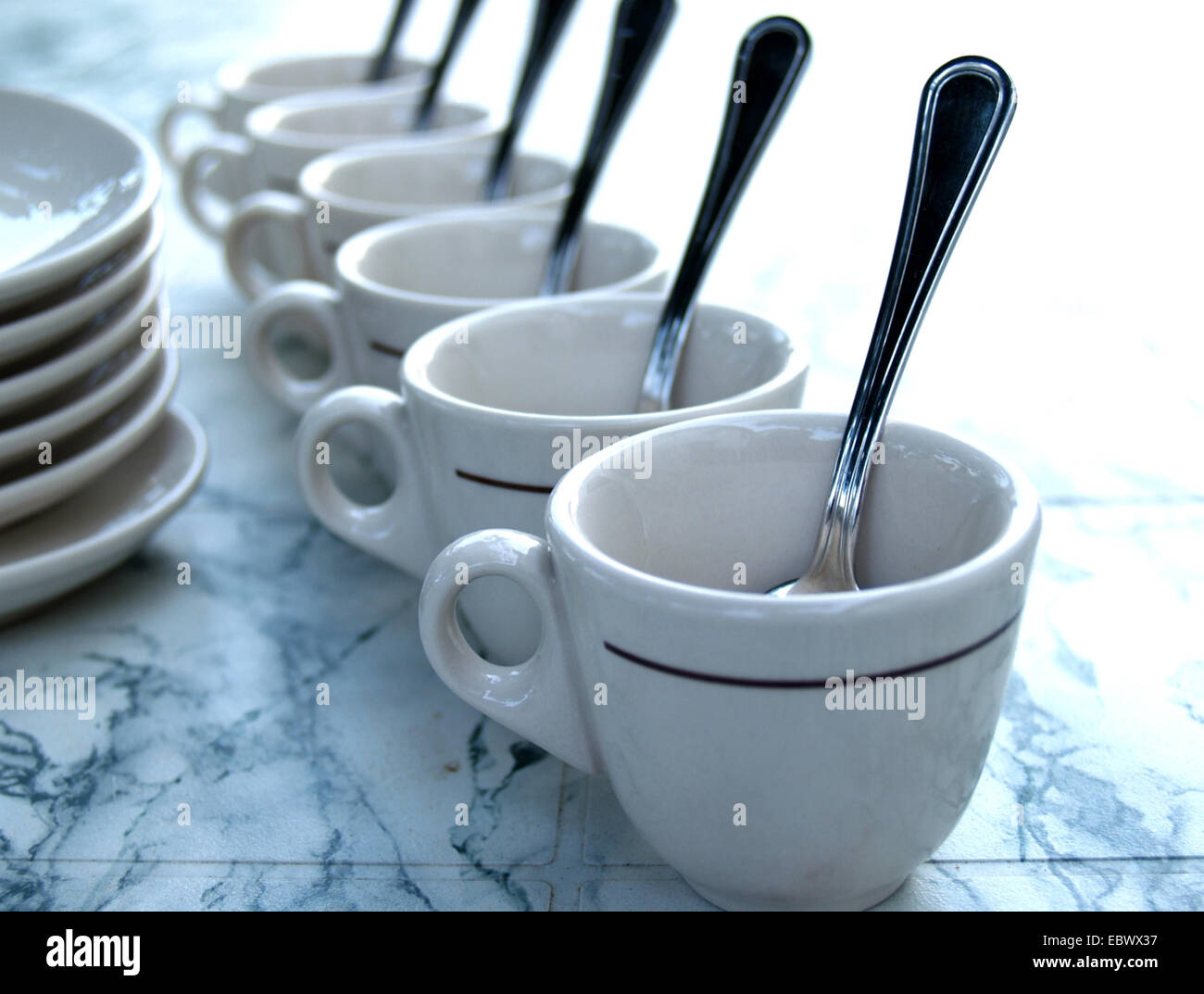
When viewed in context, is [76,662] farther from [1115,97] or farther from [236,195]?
[1115,97]

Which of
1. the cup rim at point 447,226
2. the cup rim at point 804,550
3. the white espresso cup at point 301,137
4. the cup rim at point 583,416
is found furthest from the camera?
the white espresso cup at point 301,137

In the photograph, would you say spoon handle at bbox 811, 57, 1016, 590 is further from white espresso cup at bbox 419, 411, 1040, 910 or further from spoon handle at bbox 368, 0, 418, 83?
spoon handle at bbox 368, 0, 418, 83

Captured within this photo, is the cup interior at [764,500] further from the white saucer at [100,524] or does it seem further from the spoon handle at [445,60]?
the spoon handle at [445,60]

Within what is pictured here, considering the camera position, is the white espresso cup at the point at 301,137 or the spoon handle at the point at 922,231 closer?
the spoon handle at the point at 922,231

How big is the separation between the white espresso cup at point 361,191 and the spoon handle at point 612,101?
0.06 m

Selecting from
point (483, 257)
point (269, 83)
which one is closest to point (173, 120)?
point (269, 83)

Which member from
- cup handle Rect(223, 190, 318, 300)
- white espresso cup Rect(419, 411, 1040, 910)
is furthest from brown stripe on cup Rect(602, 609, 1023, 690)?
cup handle Rect(223, 190, 318, 300)

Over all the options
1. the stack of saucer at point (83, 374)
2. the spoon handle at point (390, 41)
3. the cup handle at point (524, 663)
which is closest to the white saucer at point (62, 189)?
the stack of saucer at point (83, 374)

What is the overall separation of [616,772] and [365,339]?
0.94 ft

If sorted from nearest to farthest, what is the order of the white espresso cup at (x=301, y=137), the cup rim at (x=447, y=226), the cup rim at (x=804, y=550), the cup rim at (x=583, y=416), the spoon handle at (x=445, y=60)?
1. the cup rim at (x=804, y=550)
2. the cup rim at (x=583, y=416)
3. the cup rim at (x=447, y=226)
4. the white espresso cup at (x=301, y=137)
5. the spoon handle at (x=445, y=60)

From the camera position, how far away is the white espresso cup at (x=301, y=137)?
842 millimetres

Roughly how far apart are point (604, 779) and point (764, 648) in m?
0.15

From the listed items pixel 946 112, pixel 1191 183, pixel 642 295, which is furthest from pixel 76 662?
pixel 1191 183
